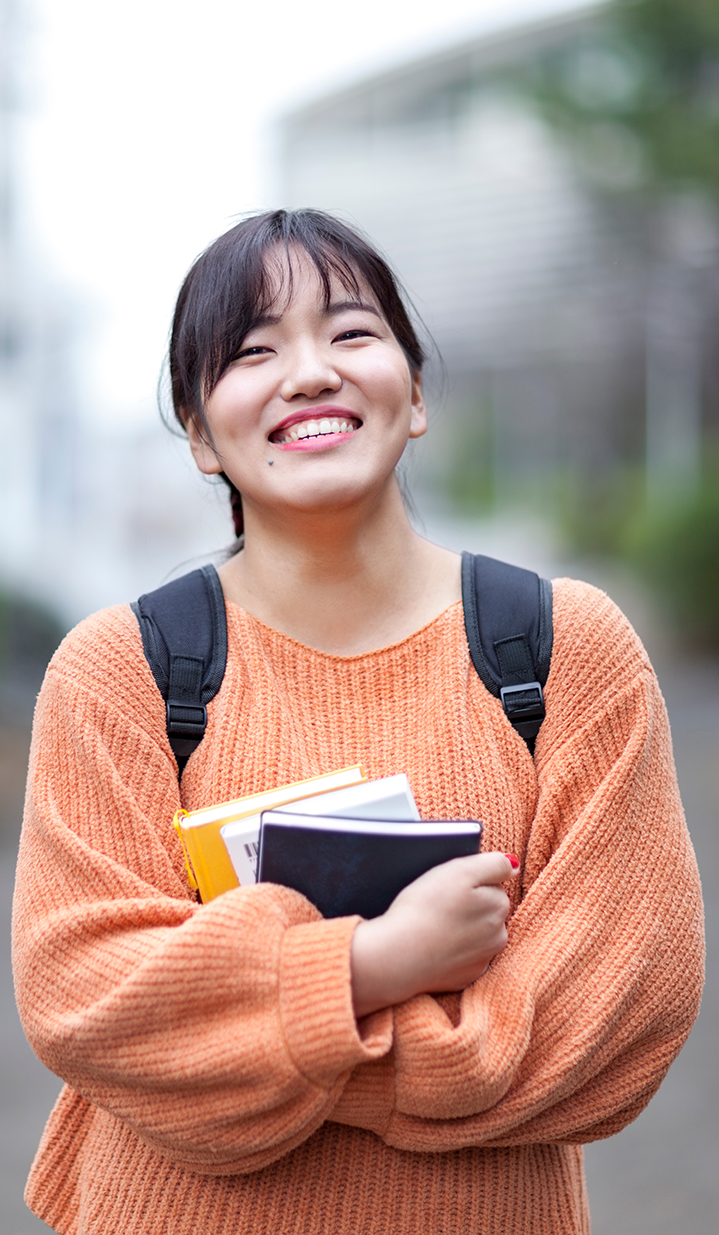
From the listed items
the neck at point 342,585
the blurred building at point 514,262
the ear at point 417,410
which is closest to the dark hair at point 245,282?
the ear at point 417,410

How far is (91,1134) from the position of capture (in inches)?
71.0

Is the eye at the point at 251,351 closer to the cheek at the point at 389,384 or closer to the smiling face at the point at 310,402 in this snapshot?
the smiling face at the point at 310,402

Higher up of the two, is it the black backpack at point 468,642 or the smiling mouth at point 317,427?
the smiling mouth at point 317,427

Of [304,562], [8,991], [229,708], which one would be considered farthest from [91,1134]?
[8,991]

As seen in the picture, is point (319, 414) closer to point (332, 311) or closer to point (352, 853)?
point (332, 311)

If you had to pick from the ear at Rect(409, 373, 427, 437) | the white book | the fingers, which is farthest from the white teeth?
the fingers

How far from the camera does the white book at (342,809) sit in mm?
1577

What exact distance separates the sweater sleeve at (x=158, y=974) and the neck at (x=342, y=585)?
33 cm

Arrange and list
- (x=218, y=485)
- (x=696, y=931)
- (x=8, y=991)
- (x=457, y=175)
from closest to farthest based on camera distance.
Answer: (x=696, y=931) < (x=218, y=485) < (x=8, y=991) < (x=457, y=175)

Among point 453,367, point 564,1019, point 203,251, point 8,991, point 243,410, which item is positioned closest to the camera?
point 564,1019

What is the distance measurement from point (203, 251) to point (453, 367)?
24617mm

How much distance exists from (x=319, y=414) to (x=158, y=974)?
834 millimetres

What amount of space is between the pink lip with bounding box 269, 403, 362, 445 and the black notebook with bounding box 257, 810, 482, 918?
62 centimetres

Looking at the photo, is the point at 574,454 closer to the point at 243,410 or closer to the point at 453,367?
the point at 453,367
